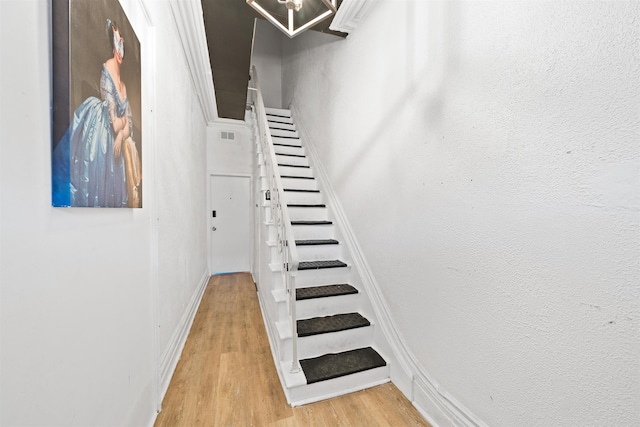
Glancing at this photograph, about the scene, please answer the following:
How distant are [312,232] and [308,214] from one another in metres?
0.27

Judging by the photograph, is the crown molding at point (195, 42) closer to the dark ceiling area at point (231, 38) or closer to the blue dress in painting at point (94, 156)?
the dark ceiling area at point (231, 38)

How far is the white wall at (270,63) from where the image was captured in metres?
5.73

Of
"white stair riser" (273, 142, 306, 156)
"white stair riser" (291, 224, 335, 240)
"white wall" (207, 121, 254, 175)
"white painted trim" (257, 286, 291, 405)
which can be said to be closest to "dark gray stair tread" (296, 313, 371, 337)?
"white painted trim" (257, 286, 291, 405)

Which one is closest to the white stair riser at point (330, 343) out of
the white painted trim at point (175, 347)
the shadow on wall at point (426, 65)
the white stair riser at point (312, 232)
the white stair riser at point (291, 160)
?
the white painted trim at point (175, 347)

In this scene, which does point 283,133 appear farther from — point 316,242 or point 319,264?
point 319,264

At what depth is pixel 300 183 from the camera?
3.33 m

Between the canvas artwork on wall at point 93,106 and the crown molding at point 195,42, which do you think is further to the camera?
the crown molding at point 195,42

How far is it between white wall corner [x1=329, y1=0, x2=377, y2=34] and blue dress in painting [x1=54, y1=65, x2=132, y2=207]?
2.05m

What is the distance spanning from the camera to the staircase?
1715 mm

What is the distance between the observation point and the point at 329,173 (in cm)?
307

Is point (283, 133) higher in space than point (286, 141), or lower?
higher

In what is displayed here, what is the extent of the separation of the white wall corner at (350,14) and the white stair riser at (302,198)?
172 centimetres

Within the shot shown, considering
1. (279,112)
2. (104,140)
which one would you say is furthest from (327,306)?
(279,112)

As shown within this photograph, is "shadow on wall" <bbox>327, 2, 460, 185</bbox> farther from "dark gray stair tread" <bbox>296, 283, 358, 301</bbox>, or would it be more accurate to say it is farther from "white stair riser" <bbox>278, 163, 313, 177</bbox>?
"white stair riser" <bbox>278, 163, 313, 177</bbox>
